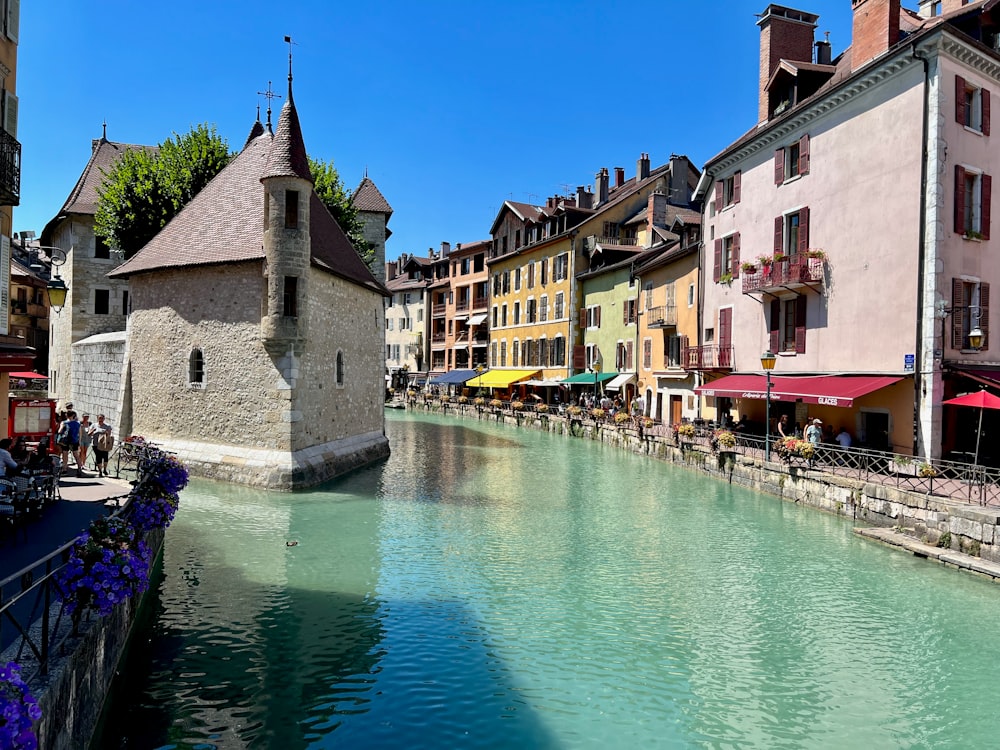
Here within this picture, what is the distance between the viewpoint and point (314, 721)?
6.96m

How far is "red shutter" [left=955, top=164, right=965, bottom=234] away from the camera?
1784cm

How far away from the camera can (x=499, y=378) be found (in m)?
50.7

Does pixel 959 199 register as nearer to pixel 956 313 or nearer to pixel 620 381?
pixel 956 313

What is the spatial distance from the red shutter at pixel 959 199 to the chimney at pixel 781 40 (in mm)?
8755

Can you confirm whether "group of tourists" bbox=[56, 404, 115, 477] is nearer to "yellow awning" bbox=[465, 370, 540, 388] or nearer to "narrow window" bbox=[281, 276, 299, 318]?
"narrow window" bbox=[281, 276, 299, 318]

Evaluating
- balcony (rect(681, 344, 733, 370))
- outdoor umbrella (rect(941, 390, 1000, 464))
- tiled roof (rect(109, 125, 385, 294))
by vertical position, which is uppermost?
tiled roof (rect(109, 125, 385, 294))

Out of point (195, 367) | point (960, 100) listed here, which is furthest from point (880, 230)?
point (195, 367)

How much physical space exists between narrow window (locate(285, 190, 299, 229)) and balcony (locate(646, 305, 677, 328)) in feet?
63.1

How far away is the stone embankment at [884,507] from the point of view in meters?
12.5

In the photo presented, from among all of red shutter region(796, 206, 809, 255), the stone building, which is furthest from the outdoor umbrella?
the stone building

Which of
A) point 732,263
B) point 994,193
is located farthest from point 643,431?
point 994,193

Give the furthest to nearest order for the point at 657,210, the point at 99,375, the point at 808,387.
→ the point at 657,210 → the point at 99,375 → the point at 808,387

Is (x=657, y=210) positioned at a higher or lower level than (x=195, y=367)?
higher

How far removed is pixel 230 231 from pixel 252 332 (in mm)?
3475
